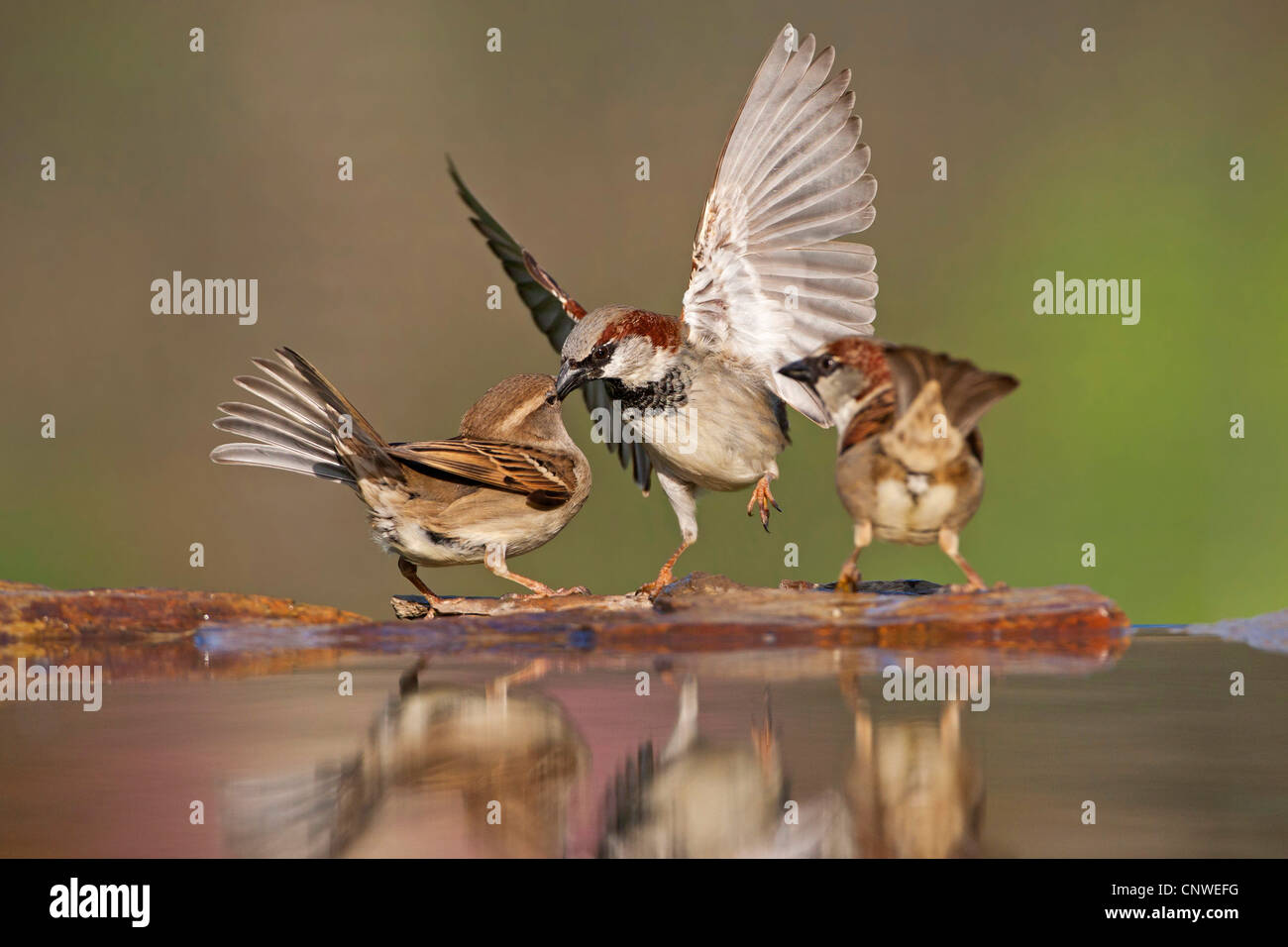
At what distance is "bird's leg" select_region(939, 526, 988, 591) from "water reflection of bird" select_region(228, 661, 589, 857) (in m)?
0.88

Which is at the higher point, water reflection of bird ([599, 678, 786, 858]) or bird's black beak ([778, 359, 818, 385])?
bird's black beak ([778, 359, 818, 385])

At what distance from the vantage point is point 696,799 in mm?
1484

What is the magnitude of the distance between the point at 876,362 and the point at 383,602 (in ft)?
13.4

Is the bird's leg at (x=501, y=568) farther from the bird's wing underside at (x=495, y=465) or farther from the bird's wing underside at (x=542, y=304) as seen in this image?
the bird's wing underside at (x=542, y=304)

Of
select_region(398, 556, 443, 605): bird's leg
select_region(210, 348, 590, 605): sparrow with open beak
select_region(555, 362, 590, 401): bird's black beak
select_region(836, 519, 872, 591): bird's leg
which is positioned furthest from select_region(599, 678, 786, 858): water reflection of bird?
select_region(398, 556, 443, 605): bird's leg

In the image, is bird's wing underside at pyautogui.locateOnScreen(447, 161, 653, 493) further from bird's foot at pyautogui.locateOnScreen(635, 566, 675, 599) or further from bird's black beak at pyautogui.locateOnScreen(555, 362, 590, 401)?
bird's black beak at pyautogui.locateOnScreen(555, 362, 590, 401)

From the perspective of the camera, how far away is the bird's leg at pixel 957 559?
96.6 inches

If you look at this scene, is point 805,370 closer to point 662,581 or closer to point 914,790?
point 662,581

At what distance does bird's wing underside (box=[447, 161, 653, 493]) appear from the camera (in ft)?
13.3

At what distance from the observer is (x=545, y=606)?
2912 mm

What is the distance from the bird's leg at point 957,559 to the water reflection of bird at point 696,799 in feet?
2.64

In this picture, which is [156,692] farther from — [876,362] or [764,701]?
[876,362]

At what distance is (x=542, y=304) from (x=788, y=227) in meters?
1.18

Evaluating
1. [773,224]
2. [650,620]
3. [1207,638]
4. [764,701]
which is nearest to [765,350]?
[773,224]
